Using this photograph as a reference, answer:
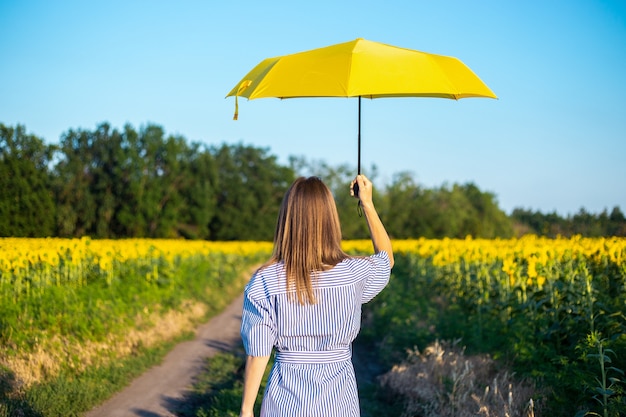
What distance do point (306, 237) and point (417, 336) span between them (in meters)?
7.67

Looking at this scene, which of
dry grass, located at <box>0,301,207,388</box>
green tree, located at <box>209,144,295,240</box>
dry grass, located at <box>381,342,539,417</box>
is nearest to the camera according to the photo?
dry grass, located at <box>381,342,539,417</box>

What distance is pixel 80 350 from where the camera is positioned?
8492mm

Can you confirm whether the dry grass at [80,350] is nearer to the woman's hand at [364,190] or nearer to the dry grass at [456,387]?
the dry grass at [456,387]

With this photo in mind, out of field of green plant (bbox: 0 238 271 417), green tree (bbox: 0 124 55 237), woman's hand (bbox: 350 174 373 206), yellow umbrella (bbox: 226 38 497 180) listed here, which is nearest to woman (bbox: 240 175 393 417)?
woman's hand (bbox: 350 174 373 206)

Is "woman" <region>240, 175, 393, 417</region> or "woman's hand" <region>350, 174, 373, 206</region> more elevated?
Answer: "woman's hand" <region>350, 174, 373, 206</region>

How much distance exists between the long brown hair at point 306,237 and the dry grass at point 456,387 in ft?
10.2

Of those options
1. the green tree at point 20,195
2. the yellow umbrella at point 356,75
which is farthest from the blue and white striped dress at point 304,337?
the green tree at point 20,195

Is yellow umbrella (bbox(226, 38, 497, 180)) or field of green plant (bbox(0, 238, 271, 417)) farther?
field of green plant (bbox(0, 238, 271, 417))

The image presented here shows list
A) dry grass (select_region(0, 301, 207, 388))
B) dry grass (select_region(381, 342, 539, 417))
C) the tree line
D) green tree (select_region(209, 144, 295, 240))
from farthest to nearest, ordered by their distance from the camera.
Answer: green tree (select_region(209, 144, 295, 240)) → the tree line → dry grass (select_region(0, 301, 207, 388)) → dry grass (select_region(381, 342, 539, 417))

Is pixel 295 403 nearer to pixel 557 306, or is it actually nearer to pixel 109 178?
pixel 557 306

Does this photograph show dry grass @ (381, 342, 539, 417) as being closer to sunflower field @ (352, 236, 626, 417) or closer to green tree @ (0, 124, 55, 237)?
sunflower field @ (352, 236, 626, 417)

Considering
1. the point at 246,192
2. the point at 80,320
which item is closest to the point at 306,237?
the point at 80,320

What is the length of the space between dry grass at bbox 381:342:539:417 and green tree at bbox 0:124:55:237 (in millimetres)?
9445

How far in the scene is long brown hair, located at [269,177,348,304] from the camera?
300cm
